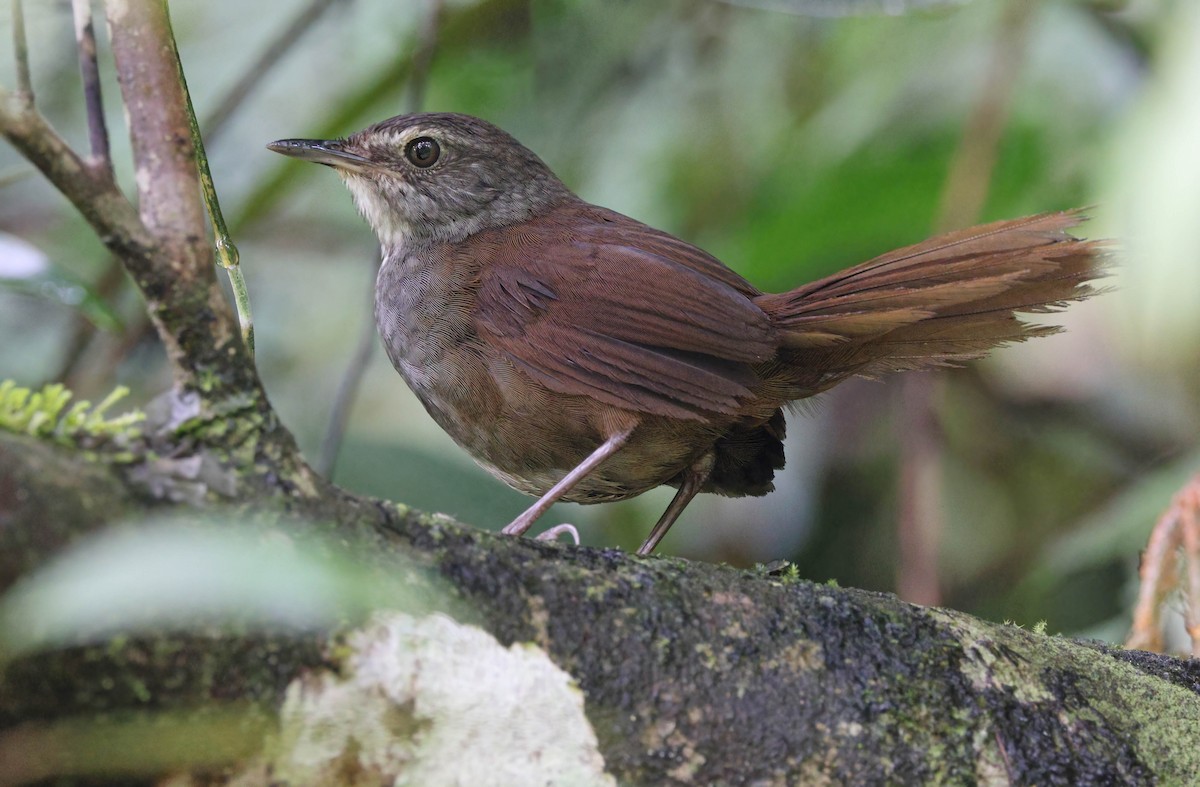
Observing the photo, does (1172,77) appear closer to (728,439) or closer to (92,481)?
(728,439)

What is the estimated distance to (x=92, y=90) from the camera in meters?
1.37

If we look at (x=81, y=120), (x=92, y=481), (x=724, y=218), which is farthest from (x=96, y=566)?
(x=81, y=120)

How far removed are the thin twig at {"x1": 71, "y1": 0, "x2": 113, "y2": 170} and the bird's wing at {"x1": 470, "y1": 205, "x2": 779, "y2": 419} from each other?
52.3 inches

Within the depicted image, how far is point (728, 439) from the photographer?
9.84 feet

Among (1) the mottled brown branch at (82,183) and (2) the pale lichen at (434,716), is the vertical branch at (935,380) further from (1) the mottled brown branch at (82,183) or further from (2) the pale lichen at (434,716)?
(1) the mottled brown branch at (82,183)

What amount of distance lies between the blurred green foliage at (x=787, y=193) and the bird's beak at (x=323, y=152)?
0.50 meters

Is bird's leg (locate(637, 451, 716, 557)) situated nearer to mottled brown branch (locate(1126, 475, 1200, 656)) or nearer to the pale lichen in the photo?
mottled brown branch (locate(1126, 475, 1200, 656))

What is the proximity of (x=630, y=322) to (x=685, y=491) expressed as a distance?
656mm

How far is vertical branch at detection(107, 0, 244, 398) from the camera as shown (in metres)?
1.34

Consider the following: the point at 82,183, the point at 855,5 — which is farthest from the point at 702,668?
the point at 855,5

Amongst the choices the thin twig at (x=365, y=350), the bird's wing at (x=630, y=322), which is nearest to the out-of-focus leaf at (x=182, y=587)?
the bird's wing at (x=630, y=322)

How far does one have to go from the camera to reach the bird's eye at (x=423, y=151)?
3.48 m

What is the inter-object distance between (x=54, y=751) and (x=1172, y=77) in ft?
11.6

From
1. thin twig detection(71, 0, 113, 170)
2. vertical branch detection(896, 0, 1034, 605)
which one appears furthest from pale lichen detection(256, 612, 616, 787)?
vertical branch detection(896, 0, 1034, 605)
